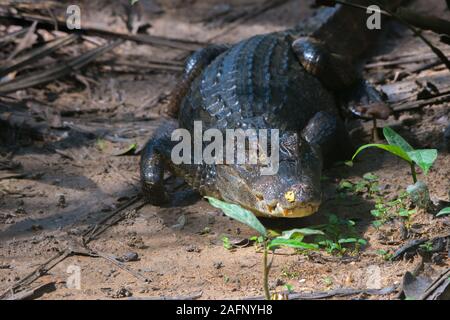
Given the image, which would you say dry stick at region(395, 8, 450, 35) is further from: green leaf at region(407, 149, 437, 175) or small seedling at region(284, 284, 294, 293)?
small seedling at region(284, 284, 294, 293)

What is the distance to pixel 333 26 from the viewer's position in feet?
22.8

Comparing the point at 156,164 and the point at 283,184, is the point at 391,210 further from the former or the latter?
the point at 156,164

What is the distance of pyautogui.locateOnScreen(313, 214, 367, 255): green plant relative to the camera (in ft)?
13.5

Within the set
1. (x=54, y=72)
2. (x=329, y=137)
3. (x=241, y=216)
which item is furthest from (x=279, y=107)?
(x=54, y=72)

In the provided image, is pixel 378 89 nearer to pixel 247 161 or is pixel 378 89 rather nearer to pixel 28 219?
pixel 247 161

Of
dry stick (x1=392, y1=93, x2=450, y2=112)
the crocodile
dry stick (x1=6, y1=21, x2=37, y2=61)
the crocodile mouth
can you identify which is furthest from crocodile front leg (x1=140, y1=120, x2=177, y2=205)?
dry stick (x1=6, y1=21, x2=37, y2=61)

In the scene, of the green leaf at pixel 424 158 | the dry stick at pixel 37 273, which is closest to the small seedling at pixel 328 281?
the green leaf at pixel 424 158

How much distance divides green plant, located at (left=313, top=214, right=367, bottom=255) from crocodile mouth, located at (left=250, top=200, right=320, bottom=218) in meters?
0.17

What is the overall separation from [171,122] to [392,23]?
2.96 meters

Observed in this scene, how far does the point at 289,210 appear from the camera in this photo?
415 cm

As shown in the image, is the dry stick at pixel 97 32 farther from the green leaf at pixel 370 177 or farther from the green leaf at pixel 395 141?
the green leaf at pixel 395 141

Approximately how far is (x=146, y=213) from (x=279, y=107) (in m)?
1.30

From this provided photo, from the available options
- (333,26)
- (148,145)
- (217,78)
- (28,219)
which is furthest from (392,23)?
(28,219)

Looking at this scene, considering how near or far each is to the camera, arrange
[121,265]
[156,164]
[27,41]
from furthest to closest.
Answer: [27,41] < [156,164] < [121,265]
